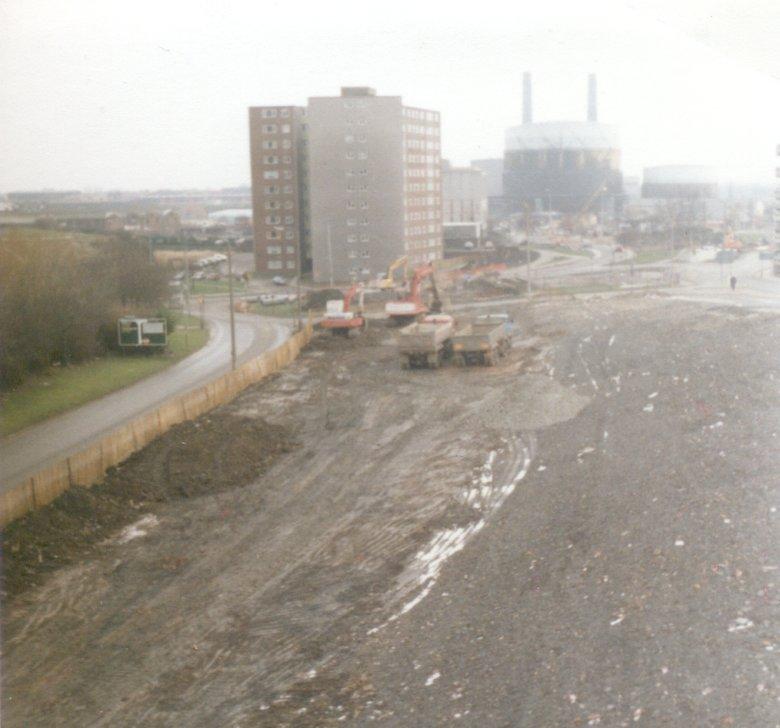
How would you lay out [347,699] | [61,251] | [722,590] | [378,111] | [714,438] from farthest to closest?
[378,111]
[61,251]
[714,438]
[722,590]
[347,699]

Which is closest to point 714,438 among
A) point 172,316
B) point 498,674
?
point 498,674

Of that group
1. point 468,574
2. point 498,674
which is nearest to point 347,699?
point 498,674

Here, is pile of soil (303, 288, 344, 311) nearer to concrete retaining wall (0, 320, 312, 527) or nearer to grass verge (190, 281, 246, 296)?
grass verge (190, 281, 246, 296)

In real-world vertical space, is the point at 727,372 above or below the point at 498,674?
above

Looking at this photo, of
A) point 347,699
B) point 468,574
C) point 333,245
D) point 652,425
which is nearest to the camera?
point 347,699

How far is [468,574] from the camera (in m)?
4.73

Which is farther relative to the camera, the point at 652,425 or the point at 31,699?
the point at 652,425

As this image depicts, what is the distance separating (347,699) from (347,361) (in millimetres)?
8214

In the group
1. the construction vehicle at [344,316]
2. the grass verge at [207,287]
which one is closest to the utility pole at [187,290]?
the grass verge at [207,287]

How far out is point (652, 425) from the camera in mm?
6867

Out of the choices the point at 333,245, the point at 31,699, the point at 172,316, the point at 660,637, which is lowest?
the point at 31,699

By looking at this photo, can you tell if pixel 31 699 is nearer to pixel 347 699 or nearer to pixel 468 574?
pixel 347 699

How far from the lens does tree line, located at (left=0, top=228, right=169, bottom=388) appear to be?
21.8 feet

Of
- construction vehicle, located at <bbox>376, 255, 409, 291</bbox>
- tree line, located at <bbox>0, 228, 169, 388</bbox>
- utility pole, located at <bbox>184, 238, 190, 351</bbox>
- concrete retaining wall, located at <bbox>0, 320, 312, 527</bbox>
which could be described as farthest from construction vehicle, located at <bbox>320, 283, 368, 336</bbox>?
tree line, located at <bbox>0, 228, 169, 388</bbox>
